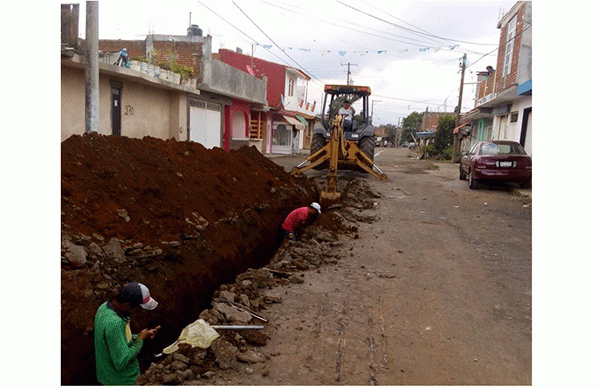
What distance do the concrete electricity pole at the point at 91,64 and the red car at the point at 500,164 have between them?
32.9ft

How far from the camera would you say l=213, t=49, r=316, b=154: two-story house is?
27859 mm

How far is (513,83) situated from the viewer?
56.2ft

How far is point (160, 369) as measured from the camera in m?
3.20

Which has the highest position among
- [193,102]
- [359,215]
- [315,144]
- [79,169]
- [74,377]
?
[193,102]

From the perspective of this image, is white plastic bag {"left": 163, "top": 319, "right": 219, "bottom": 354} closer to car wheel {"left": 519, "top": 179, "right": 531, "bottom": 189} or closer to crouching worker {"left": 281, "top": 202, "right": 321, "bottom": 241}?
crouching worker {"left": 281, "top": 202, "right": 321, "bottom": 241}

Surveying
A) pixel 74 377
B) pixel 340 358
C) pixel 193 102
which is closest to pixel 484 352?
pixel 340 358

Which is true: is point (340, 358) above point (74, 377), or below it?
above

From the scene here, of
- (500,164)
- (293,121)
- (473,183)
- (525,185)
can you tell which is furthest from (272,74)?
(525,185)

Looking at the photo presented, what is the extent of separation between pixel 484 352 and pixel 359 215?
5.53m

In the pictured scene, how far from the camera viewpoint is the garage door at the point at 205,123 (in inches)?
687

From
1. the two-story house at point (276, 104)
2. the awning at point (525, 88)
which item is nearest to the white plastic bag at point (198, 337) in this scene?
the awning at point (525, 88)

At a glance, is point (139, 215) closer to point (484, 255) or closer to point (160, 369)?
point (160, 369)

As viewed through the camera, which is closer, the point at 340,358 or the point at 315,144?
the point at 340,358

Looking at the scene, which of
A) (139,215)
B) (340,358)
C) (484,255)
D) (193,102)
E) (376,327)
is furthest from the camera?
(193,102)
